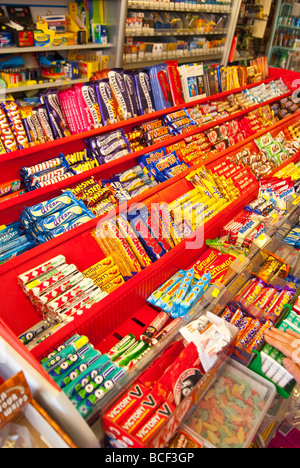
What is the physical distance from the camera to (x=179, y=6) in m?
5.59

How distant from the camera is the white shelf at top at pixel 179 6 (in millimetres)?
4953

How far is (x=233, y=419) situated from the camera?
146 centimetres

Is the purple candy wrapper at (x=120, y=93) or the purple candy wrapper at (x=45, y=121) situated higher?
the purple candy wrapper at (x=120, y=93)

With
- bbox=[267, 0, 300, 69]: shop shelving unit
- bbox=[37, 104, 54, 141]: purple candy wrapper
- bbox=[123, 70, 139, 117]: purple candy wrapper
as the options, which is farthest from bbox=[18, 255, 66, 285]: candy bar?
bbox=[267, 0, 300, 69]: shop shelving unit

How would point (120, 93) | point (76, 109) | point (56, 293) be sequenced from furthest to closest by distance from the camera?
point (120, 93)
point (76, 109)
point (56, 293)

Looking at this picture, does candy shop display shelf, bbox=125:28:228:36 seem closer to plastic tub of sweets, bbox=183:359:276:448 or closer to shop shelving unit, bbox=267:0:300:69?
shop shelving unit, bbox=267:0:300:69

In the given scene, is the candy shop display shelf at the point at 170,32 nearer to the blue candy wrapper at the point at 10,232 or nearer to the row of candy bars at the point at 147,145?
the row of candy bars at the point at 147,145

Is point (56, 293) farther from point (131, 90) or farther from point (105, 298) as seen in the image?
point (131, 90)

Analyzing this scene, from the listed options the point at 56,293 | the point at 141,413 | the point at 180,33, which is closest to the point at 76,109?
the point at 56,293

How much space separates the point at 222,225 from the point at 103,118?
4.39ft

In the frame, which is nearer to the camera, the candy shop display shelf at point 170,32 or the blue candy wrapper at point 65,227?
the blue candy wrapper at point 65,227

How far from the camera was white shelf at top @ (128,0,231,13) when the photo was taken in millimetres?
4953

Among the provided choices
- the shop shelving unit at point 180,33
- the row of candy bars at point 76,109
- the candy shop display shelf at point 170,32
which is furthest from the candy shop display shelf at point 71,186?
the candy shop display shelf at point 170,32
